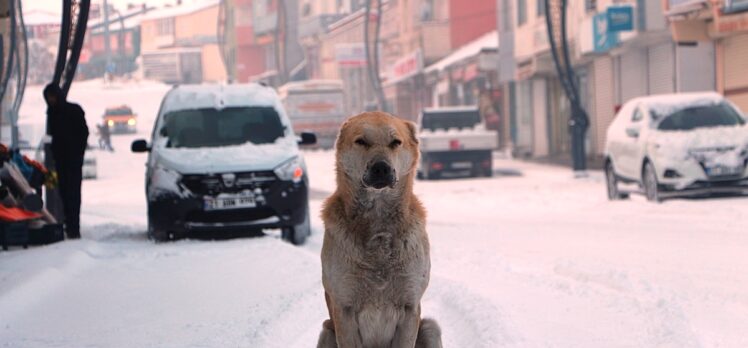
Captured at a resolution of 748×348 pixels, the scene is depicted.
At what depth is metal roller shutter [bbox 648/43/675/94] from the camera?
32.5 metres

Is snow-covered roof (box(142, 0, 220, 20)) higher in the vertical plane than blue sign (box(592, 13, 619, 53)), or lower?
higher

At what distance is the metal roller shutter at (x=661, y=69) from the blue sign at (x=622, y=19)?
182 cm

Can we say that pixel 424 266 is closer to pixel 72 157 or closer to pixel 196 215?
pixel 196 215

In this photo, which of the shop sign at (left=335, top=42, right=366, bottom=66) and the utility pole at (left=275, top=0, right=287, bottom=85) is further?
the utility pole at (left=275, top=0, right=287, bottom=85)

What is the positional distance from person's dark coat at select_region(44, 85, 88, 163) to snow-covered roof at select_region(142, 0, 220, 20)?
10769 centimetres

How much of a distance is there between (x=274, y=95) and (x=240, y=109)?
1.82 feet

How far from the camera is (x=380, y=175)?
5.16 meters

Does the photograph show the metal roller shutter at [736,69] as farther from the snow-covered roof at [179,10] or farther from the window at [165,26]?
the window at [165,26]

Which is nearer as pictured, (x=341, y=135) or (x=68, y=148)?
(x=341, y=135)

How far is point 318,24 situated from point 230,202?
75227mm

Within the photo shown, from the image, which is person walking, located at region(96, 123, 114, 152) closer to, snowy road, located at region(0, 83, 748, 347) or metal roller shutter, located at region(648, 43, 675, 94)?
metal roller shutter, located at region(648, 43, 675, 94)

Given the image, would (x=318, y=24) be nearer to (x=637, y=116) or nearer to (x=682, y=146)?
(x=637, y=116)

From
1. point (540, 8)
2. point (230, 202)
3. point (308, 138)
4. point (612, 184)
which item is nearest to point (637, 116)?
point (612, 184)

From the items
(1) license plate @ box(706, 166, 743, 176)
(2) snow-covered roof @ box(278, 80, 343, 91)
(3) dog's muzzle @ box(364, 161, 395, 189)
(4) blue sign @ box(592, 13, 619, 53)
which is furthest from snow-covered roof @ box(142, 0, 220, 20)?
(3) dog's muzzle @ box(364, 161, 395, 189)
